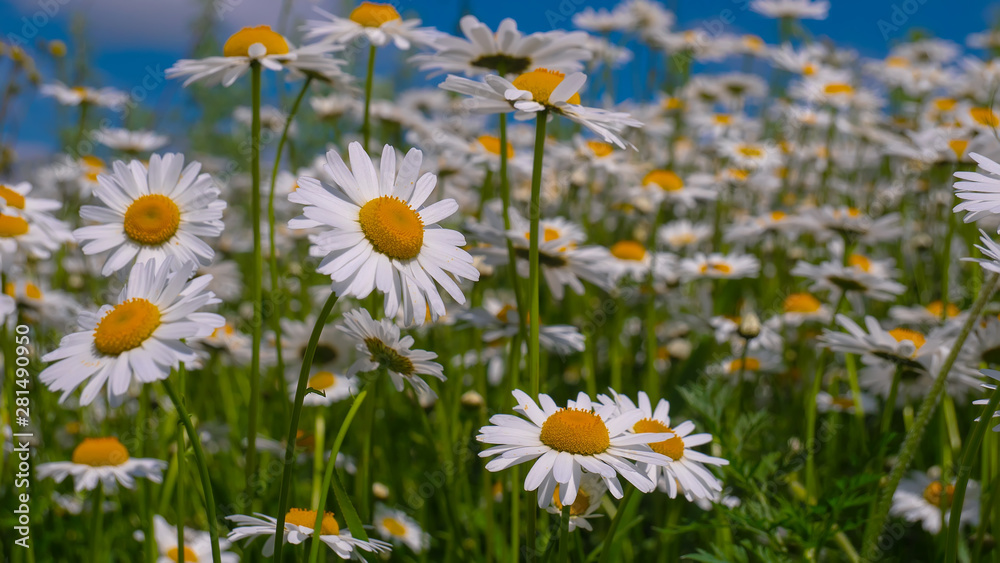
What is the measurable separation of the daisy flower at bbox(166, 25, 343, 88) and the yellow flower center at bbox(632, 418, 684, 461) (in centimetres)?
102

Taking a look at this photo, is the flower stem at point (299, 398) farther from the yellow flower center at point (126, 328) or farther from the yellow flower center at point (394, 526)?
the yellow flower center at point (394, 526)

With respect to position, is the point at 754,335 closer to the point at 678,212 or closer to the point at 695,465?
the point at 695,465

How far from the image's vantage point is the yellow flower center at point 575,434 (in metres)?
1.12

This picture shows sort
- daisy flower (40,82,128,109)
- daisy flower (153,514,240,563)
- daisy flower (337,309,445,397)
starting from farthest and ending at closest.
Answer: daisy flower (40,82,128,109)
daisy flower (153,514,240,563)
daisy flower (337,309,445,397)

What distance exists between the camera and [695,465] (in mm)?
1319

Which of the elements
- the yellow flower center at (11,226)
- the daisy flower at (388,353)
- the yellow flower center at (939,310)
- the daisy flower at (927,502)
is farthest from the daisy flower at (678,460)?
the yellow flower center at (11,226)

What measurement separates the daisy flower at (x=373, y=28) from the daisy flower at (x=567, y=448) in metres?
1.07

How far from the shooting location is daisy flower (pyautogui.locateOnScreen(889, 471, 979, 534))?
196 centimetres

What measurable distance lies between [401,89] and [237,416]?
12.7 ft

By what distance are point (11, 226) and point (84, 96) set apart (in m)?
2.03

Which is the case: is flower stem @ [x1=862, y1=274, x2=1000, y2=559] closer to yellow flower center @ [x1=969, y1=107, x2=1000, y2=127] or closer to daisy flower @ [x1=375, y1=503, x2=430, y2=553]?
daisy flower @ [x1=375, y1=503, x2=430, y2=553]

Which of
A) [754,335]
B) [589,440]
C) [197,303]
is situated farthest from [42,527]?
[754,335]

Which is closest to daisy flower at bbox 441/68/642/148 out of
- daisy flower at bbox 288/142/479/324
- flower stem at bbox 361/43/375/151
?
daisy flower at bbox 288/142/479/324

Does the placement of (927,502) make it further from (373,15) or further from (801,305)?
(373,15)
